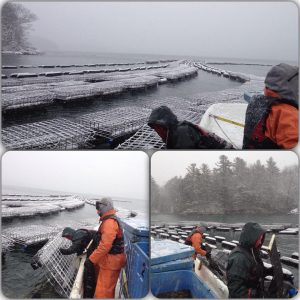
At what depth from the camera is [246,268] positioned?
4.30ft

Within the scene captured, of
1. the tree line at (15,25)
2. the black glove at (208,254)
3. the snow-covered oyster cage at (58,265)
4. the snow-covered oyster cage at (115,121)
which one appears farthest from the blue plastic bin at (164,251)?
the tree line at (15,25)

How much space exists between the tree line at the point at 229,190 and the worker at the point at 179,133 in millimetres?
79

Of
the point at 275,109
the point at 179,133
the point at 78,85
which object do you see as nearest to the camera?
the point at 275,109

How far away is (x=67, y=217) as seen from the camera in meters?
1.39

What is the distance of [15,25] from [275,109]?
1.02m

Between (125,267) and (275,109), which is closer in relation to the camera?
(275,109)

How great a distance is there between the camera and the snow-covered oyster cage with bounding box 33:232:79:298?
136cm

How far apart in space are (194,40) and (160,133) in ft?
1.46

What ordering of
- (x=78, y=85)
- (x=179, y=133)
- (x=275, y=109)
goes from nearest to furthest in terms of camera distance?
(x=275, y=109), (x=179, y=133), (x=78, y=85)

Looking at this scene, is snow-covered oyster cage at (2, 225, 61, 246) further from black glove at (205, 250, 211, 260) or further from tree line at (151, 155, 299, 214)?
black glove at (205, 250, 211, 260)

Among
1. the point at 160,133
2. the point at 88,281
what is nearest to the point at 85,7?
the point at 160,133

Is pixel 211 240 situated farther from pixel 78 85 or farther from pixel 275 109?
pixel 78 85

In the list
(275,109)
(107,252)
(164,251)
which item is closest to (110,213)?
(107,252)

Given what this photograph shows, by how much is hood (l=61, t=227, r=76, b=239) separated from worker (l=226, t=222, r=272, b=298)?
63 centimetres
